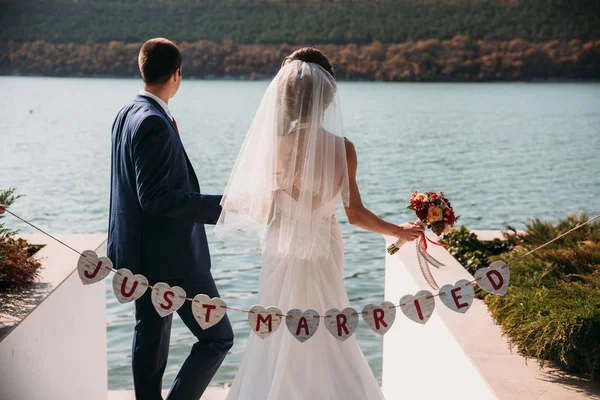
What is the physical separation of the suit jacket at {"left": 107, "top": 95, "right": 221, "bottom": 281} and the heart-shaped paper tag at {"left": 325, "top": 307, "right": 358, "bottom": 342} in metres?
0.51

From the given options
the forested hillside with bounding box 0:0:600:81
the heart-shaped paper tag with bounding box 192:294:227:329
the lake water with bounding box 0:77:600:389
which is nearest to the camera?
the heart-shaped paper tag with bounding box 192:294:227:329

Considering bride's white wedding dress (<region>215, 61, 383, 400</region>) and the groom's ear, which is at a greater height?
the groom's ear

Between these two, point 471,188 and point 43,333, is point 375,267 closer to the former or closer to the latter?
point 43,333

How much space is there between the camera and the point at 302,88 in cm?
239

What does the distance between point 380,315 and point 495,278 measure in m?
0.38

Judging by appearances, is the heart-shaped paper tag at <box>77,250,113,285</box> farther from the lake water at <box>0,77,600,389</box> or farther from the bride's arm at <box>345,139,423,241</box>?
the bride's arm at <box>345,139,423,241</box>

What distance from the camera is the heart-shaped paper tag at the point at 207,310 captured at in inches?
88.3

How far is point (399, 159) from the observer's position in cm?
2580

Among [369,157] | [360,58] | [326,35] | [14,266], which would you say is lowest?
[369,157]

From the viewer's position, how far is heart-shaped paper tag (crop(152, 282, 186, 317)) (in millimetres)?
2252

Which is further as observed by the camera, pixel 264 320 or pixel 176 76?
pixel 176 76

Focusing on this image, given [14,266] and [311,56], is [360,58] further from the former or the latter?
[311,56]

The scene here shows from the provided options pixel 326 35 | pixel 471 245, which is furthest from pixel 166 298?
pixel 326 35

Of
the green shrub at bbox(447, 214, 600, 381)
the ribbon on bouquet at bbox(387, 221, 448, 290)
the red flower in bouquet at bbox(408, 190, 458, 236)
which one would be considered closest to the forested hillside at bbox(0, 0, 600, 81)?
the green shrub at bbox(447, 214, 600, 381)
